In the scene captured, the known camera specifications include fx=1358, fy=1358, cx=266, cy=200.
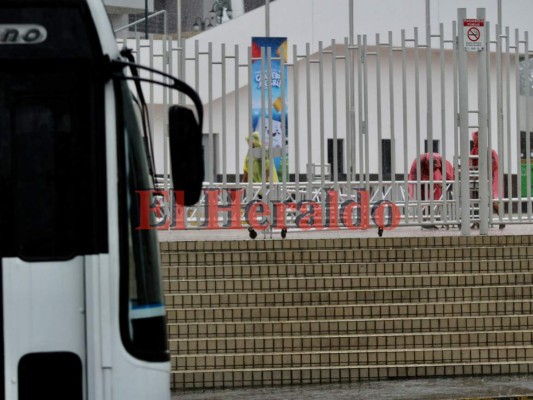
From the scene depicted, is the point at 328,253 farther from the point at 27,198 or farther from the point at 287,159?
the point at 27,198

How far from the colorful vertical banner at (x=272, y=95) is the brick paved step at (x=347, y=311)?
207 centimetres

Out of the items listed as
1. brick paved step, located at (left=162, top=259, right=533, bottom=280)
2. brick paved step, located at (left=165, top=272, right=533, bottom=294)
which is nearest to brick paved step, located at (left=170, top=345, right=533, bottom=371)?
brick paved step, located at (left=165, top=272, right=533, bottom=294)

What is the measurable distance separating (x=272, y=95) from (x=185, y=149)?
8524 millimetres

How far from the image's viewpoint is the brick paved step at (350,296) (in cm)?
1262

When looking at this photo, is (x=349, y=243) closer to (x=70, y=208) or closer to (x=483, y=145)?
(x=483, y=145)

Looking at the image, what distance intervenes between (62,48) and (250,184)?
27.9 ft

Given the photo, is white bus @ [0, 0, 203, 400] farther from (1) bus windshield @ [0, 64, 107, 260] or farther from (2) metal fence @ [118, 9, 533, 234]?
(2) metal fence @ [118, 9, 533, 234]

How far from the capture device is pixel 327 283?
1295 cm

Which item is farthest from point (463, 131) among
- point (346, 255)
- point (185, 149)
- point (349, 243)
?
point (185, 149)

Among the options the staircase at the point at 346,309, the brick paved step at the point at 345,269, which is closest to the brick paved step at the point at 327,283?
the staircase at the point at 346,309

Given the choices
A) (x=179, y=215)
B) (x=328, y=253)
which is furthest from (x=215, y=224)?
(x=328, y=253)

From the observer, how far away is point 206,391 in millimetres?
11227

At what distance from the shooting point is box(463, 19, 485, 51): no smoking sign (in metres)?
14.5

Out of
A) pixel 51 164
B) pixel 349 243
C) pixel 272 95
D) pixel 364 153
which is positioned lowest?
pixel 349 243
